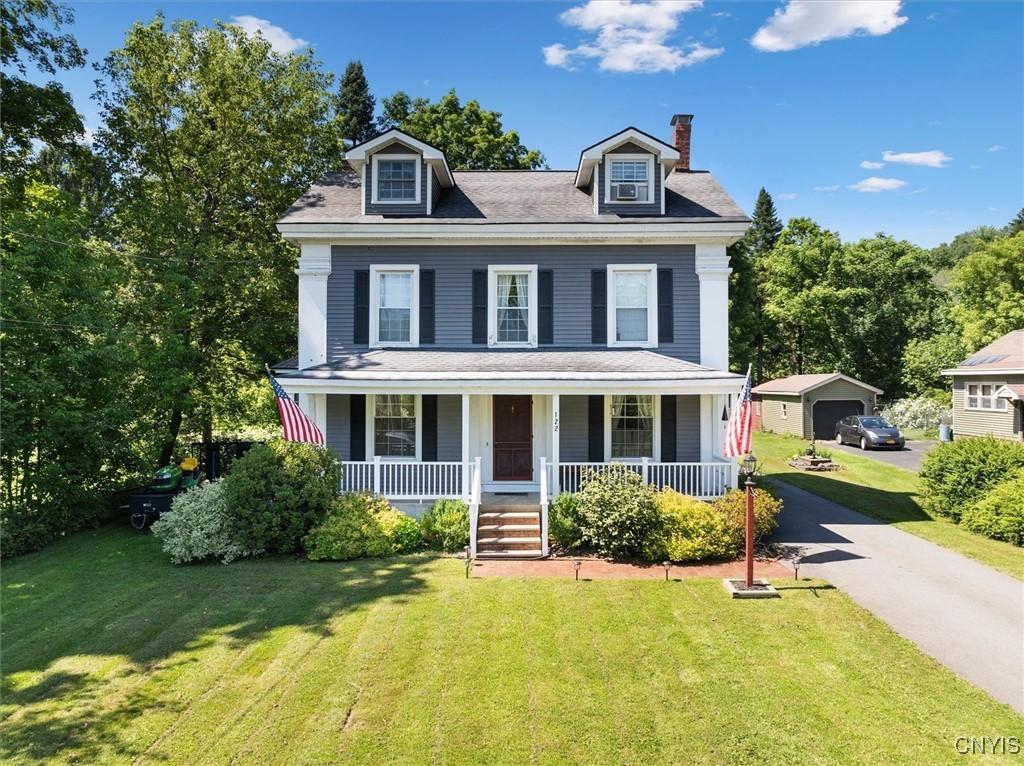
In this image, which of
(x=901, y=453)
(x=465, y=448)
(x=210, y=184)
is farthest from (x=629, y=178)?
(x=901, y=453)

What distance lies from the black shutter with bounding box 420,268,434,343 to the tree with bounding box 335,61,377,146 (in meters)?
30.2

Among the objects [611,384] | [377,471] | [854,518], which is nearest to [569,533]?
[611,384]

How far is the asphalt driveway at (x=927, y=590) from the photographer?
6500 mm

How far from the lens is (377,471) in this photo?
11609 millimetres

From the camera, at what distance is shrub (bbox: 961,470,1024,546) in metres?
11.1

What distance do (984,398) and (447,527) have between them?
2671cm

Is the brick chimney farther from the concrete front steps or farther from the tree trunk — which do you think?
the tree trunk

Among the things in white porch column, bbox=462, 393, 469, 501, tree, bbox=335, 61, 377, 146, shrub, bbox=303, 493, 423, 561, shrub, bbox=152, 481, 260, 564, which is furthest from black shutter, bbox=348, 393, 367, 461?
tree, bbox=335, 61, 377, 146

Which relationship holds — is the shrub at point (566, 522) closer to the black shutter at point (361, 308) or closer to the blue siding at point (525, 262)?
the blue siding at point (525, 262)

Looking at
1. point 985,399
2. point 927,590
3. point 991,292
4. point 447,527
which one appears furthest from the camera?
point 991,292

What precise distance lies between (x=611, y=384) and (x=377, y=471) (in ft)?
17.5

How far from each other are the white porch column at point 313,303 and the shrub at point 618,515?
7.37 m

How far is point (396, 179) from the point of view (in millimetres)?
13891

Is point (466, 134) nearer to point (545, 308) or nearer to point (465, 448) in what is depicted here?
point (545, 308)
